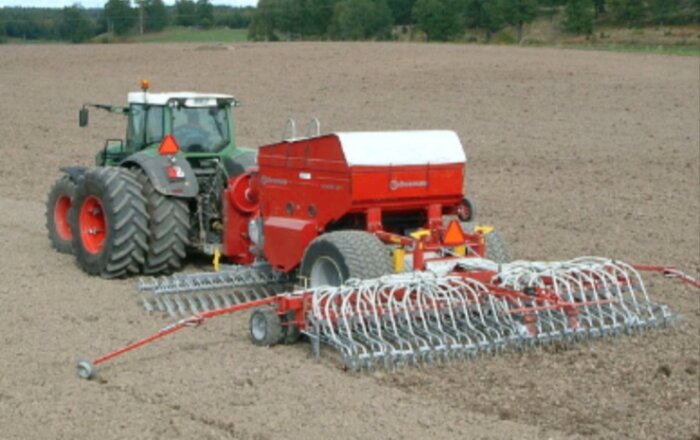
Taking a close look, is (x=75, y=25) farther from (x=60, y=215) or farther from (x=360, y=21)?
(x=60, y=215)

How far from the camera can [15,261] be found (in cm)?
1062

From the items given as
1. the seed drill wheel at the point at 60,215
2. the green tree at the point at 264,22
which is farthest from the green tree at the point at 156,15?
the seed drill wheel at the point at 60,215

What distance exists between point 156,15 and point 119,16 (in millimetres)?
1818

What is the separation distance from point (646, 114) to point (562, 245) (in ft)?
43.6

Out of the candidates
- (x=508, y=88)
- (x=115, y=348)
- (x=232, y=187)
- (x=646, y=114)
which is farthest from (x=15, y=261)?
(x=508, y=88)

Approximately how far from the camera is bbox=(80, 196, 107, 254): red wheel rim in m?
10.1

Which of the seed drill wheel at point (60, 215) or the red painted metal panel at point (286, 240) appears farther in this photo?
the seed drill wheel at point (60, 215)

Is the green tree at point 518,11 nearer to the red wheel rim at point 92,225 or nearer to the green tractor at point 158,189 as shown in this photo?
the green tractor at point 158,189

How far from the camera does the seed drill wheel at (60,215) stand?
11086 mm

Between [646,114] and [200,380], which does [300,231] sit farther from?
[646,114]

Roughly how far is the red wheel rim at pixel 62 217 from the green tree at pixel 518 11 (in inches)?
1791

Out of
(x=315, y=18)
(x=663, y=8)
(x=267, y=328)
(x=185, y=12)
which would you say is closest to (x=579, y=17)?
(x=663, y=8)

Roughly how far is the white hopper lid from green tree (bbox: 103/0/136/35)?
161 feet

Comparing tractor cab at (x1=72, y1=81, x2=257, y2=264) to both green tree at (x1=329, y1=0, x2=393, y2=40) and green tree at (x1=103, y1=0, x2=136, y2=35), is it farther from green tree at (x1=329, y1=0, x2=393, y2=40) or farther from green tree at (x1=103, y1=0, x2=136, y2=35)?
green tree at (x1=329, y1=0, x2=393, y2=40)
